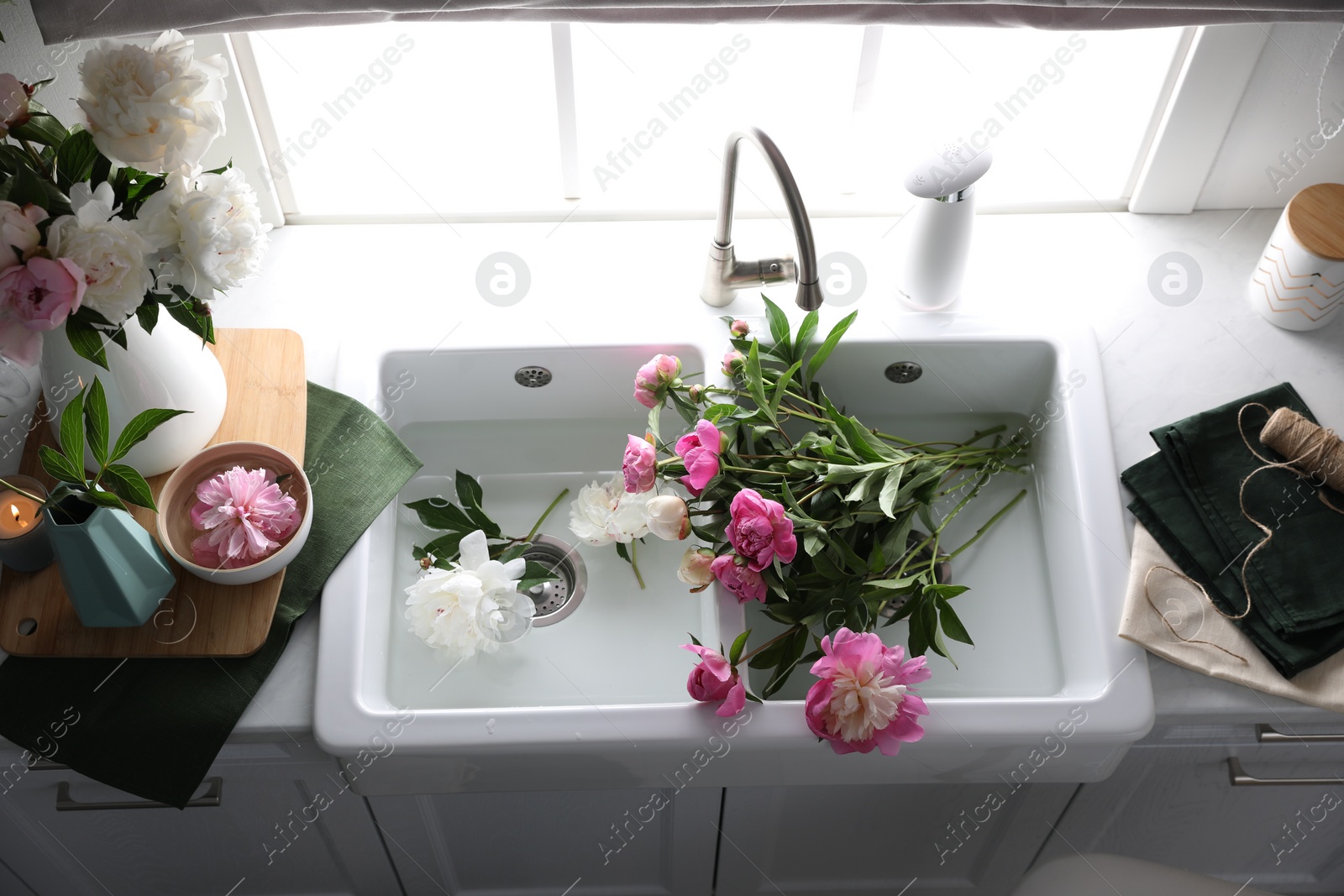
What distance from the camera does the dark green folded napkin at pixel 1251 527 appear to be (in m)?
0.93

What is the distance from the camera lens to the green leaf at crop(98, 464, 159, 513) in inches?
33.4

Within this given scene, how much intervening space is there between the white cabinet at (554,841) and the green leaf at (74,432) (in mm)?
483

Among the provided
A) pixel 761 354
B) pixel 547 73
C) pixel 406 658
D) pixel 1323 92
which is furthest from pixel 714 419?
pixel 1323 92

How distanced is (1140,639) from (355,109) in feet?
3.63

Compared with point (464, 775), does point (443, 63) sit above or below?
above

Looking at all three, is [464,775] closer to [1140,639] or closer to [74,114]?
[1140,639]

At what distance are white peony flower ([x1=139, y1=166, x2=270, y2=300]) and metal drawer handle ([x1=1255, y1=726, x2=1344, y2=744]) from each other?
1074 mm

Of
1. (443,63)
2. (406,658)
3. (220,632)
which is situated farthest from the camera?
(443,63)

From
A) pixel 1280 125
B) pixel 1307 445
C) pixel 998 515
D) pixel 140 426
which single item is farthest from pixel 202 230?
pixel 1280 125

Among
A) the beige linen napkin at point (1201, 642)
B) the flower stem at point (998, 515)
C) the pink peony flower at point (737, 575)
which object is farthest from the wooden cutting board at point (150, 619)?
the beige linen napkin at point (1201, 642)

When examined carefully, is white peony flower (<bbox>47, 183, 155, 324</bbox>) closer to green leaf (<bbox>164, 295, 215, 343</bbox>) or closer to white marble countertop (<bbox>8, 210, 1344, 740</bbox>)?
green leaf (<bbox>164, 295, 215, 343</bbox>)

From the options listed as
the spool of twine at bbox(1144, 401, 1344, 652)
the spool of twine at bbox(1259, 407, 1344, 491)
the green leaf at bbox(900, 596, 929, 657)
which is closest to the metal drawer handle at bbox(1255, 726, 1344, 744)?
the spool of twine at bbox(1144, 401, 1344, 652)

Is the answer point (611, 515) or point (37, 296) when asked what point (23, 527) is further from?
point (611, 515)

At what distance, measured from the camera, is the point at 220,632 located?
37.2 inches
